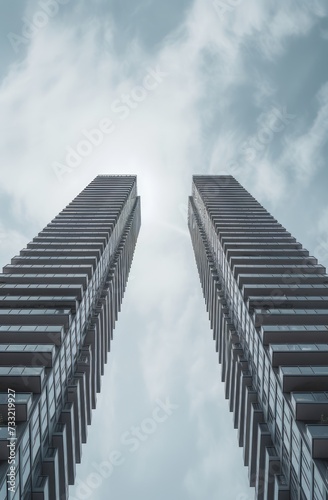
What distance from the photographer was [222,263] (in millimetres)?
70688

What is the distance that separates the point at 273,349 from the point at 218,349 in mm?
31541

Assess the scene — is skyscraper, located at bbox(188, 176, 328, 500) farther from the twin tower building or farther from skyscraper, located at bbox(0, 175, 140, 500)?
skyscraper, located at bbox(0, 175, 140, 500)

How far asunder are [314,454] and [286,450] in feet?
20.7

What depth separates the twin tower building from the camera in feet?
96.6

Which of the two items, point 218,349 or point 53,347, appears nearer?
point 53,347

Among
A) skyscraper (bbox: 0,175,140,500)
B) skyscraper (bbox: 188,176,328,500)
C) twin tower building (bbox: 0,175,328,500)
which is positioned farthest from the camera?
skyscraper (bbox: 188,176,328,500)

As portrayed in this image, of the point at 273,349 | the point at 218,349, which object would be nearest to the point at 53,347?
the point at 273,349

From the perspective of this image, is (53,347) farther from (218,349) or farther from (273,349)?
(218,349)

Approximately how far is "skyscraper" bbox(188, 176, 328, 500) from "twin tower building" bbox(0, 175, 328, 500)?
110 mm

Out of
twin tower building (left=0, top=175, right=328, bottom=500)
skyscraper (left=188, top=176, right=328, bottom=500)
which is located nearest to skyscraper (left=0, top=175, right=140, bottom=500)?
twin tower building (left=0, top=175, right=328, bottom=500)

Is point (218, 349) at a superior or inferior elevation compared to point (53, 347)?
superior

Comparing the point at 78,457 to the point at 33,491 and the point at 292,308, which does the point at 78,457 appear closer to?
the point at 33,491

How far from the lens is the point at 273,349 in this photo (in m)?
37.2

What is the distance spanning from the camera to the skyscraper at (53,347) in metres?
29.0
